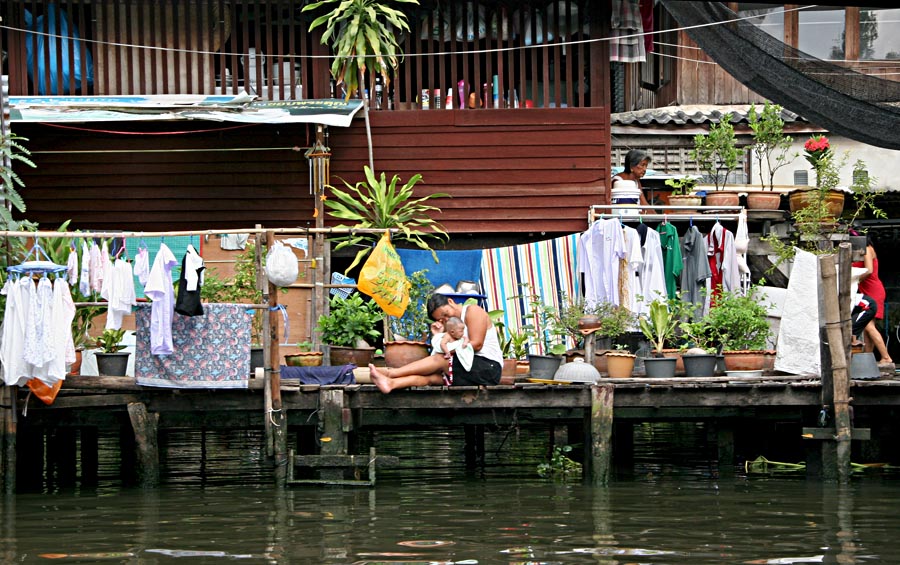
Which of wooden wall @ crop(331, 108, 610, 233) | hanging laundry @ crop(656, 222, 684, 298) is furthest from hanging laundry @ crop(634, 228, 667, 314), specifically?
wooden wall @ crop(331, 108, 610, 233)

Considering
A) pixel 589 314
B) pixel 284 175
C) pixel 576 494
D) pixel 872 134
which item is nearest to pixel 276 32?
pixel 284 175

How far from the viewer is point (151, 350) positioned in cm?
966

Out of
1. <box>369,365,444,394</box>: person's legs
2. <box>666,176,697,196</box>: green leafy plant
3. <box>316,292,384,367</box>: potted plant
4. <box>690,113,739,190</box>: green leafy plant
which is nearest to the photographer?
<box>369,365,444,394</box>: person's legs

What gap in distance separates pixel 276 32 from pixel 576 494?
7.26 metres

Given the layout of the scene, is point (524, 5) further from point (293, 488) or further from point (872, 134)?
point (872, 134)

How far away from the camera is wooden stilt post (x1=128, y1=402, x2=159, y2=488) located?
388 inches

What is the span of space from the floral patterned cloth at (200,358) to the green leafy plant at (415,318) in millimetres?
2090

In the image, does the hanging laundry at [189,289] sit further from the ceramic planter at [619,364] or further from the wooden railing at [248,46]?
the wooden railing at [248,46]

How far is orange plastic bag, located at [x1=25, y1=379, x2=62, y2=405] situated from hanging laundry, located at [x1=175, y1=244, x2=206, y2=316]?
1.18 m

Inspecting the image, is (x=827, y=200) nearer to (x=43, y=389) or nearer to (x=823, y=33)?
(x=823, y=33)

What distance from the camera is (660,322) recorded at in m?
11.6

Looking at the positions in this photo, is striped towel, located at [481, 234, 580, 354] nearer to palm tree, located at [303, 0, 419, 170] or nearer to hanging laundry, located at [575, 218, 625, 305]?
hanging laundry, located at [575, 218, 625, 305]

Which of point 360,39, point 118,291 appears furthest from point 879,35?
point 118,291

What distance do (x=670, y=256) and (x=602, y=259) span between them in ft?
2.58
